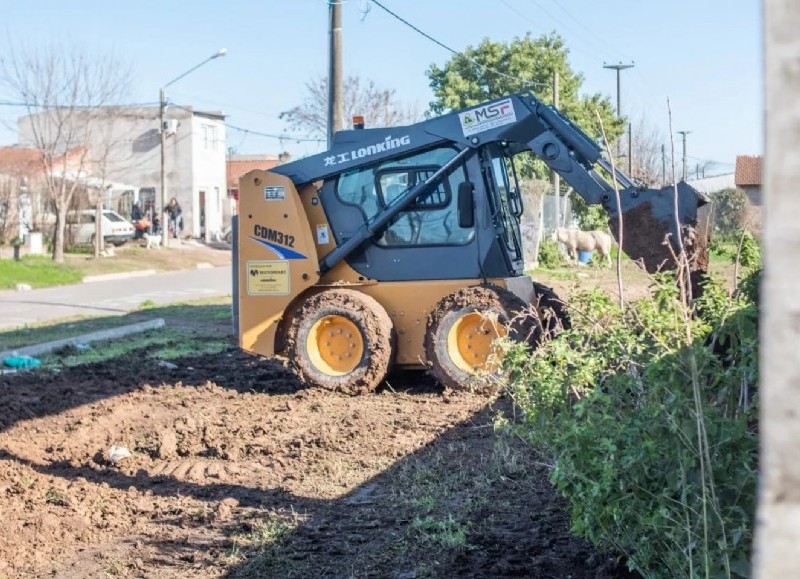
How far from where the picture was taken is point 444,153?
12117mm

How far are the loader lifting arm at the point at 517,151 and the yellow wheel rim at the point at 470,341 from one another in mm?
1526

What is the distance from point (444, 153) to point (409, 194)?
1.92 ft

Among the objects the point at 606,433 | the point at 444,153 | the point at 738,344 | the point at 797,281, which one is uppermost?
the point at 444,153

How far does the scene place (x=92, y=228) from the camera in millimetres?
43844

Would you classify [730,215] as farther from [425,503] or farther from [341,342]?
[425,503]

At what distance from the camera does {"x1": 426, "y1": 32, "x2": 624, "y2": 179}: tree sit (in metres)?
41.0

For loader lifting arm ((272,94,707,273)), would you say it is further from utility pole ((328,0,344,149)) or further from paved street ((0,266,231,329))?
paved street ((0,266,231,329))

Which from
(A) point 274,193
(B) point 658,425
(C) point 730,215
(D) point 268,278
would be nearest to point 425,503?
(B) point 658,425

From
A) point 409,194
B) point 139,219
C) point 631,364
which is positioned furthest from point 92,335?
point 139,219

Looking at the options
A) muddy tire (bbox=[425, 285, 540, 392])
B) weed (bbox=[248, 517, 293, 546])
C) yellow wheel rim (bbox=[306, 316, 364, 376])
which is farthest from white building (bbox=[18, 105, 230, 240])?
weed (bbox=[248, 517, 293, 546])

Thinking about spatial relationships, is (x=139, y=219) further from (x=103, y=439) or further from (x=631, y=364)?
(x=631, y=364)

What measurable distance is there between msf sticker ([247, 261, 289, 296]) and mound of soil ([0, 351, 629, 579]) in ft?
3.91

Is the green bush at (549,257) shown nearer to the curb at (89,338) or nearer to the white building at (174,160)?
the curb at (89,338)

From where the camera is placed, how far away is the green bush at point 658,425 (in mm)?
4227
